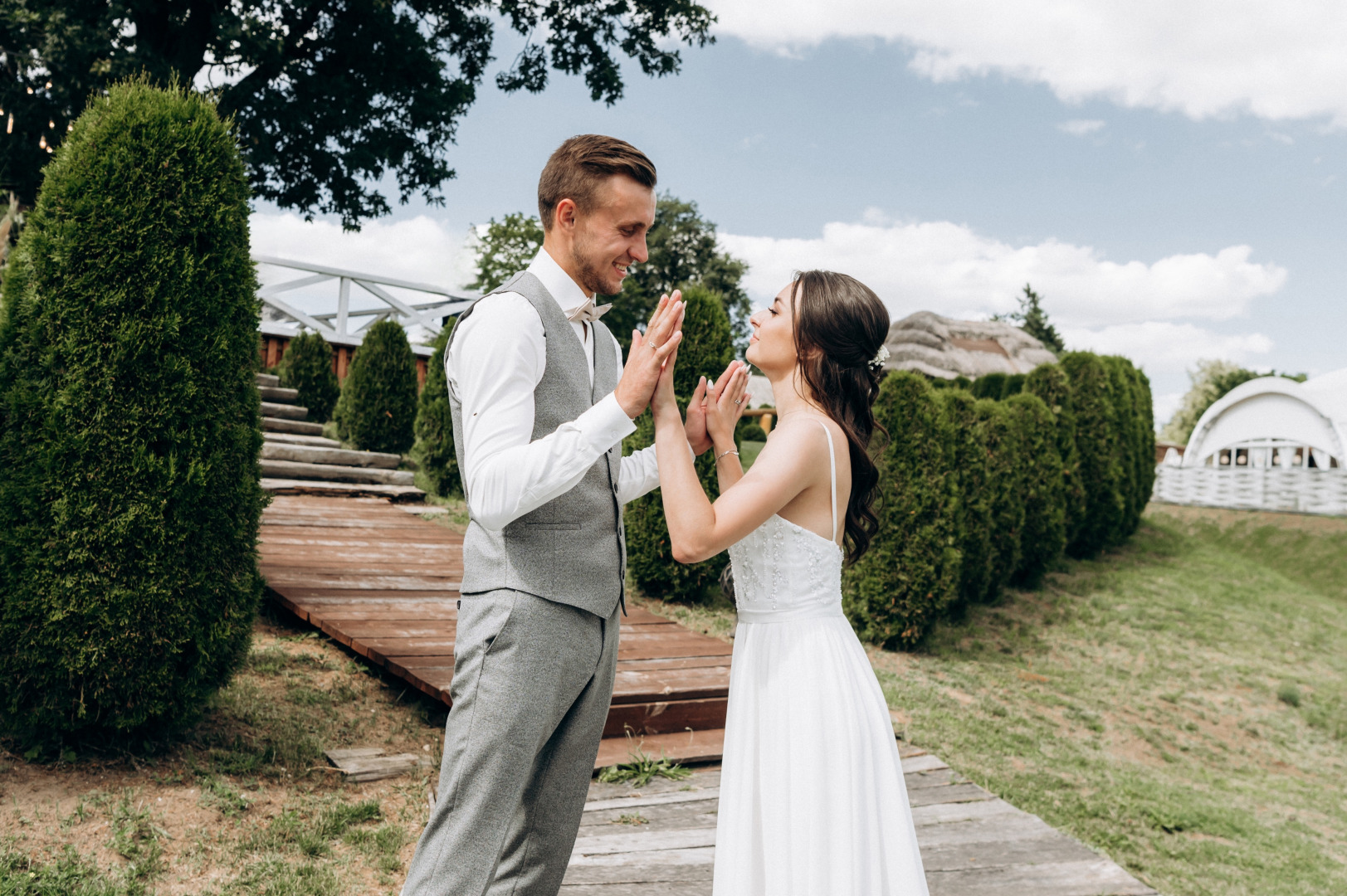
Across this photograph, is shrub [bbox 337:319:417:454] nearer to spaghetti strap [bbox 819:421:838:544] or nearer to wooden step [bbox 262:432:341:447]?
wooden step [bbox 262:432:341:447]

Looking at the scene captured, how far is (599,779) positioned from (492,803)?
255cm

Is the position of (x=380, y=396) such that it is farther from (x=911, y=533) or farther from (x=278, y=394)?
(x=911, y=533)

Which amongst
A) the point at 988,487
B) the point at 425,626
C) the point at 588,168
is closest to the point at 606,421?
the point at 588,168

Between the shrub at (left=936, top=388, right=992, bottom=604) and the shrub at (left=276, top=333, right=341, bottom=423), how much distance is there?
31.6 ft

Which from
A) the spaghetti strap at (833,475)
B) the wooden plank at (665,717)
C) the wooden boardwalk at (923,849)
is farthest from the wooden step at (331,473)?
the spaghetti strap at (833,475)

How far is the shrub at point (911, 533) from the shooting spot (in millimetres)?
8109

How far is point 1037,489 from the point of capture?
10.9 meters

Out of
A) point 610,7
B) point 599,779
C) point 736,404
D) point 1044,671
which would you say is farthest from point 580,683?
point 610,7

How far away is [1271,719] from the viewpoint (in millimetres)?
8320

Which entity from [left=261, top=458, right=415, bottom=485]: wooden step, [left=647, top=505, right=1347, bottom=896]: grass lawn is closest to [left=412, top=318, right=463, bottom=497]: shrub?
[left=261, top=458, right=415, bottom=485]: wooden step

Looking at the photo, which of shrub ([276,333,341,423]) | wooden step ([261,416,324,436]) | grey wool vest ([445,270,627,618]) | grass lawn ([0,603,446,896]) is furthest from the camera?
shrub ([276,333,341,423])

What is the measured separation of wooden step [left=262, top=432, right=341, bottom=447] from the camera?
38.0 feet

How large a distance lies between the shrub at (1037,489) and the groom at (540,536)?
908 cm

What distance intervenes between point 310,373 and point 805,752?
13.4 metres
